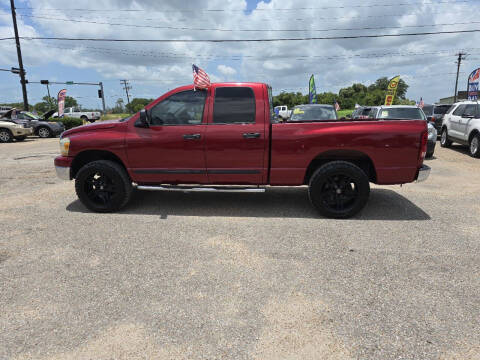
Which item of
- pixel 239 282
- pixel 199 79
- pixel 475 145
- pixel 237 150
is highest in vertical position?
pixel 199 79

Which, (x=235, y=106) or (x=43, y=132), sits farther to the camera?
(x=43, y=132)

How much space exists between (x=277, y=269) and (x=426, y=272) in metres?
1.43

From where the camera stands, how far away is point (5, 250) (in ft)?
11.6

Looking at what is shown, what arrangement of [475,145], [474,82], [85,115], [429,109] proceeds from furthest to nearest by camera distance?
[85,115]
[474,82]
[429,109]
[475,145]

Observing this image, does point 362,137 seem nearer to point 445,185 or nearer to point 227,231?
point 227,231

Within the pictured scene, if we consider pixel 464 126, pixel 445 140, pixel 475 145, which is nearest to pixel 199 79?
pixel 475 145

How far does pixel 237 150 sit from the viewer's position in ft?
14.6

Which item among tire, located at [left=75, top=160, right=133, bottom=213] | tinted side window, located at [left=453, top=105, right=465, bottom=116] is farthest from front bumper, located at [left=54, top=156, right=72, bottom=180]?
tinted side window, located at [left=453, top=105, right=465, bottom=116]

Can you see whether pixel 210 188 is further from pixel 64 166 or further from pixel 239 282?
pixel 64 166

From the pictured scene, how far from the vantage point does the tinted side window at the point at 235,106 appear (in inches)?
176

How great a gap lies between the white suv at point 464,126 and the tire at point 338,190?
26.2 feet

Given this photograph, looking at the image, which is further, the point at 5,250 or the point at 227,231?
the point at 227,231

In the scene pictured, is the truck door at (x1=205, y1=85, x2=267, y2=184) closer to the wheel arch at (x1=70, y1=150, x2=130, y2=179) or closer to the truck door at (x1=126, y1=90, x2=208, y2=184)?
the truck door at (x1=126, y1=90, x2=208, y2=184)

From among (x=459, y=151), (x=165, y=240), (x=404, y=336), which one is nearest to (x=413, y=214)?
(x=404, y=336)
